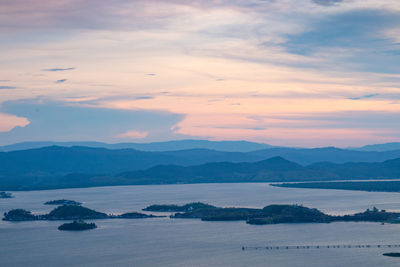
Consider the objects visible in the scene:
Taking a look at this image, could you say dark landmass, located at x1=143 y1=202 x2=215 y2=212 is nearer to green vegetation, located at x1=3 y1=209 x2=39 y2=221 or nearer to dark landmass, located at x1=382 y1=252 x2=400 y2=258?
green vegetation, located at x1=3 y1=209 x2=39 y2=221

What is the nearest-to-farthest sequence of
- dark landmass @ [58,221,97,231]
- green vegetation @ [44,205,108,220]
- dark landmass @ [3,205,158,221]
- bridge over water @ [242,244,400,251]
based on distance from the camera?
bridge over water @ [242,244,400,251], dark landmass @ [58,221,97,231], dark landmass @ [3,205,158,221], green vegetation @ [44,205,108,220]

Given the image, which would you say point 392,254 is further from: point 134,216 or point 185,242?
point 134,216

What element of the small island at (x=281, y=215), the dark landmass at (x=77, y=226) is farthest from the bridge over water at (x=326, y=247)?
the dark landmass at (x=77, y=226)

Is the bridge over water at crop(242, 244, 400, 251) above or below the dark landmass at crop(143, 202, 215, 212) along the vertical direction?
below

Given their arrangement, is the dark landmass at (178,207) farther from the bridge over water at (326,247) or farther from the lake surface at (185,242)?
the bridge over water at (326,247)

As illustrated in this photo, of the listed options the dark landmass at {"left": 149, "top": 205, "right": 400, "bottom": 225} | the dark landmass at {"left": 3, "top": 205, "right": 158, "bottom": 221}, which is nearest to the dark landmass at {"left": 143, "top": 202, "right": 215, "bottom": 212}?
the dark landmass at {"left": 149, "top": 205, "right": 400, "bottom": 225}

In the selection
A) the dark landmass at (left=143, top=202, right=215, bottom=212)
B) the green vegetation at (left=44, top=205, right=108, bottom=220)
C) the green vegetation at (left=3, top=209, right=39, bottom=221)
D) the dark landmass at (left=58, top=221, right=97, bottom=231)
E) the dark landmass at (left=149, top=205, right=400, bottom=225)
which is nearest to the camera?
the dark landmass at (left=58, top=221, right=97, bottom=231)

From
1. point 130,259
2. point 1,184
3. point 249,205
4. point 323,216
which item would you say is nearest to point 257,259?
point 130,259

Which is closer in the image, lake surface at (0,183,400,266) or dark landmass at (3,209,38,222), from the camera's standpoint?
lake surface at (0,183,400,266)

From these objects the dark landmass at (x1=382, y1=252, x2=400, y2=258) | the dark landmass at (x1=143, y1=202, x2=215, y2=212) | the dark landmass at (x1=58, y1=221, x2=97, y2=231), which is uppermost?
the dark landmass at (x1=143, y1=202, x2=215, y2=212)
